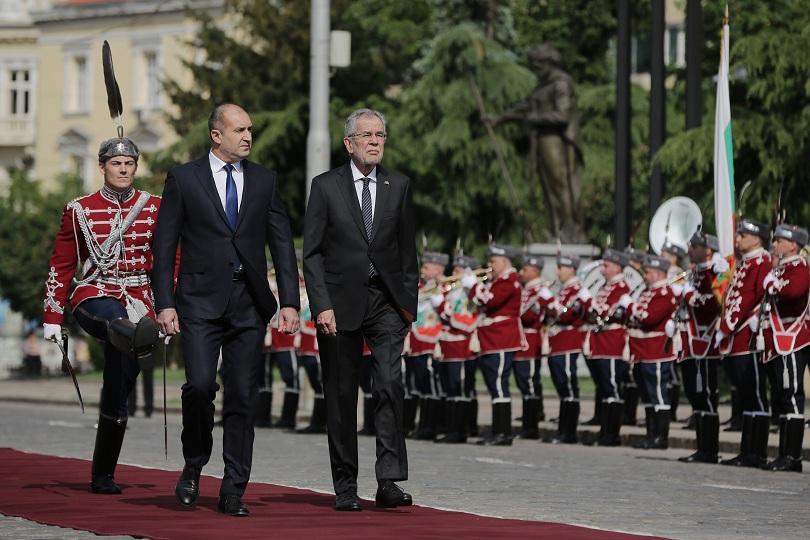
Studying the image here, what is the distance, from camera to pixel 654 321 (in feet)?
65.7

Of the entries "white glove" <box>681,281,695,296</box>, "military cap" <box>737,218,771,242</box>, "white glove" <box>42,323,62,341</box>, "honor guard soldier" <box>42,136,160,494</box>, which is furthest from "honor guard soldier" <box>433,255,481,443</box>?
"white glove" <box>42,323,62,341</box>

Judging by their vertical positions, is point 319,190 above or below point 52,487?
above

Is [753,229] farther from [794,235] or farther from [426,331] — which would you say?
[426,331]

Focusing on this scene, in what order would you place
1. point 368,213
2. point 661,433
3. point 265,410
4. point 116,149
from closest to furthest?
point 368,213, point 116,149, point 661,433, point 265,410

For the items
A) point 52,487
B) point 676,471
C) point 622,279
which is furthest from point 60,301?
point 622,279

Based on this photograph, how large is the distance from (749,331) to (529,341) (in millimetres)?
4675

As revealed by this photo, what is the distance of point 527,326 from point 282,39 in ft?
93.9

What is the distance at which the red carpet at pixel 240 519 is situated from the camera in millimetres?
10172

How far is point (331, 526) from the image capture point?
10469 millimetres

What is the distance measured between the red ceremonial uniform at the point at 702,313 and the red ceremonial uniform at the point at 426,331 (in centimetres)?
392

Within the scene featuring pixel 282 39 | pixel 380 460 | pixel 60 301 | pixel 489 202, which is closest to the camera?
pixel 380 460

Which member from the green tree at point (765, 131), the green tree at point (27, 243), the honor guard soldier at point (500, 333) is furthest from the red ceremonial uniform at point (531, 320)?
the green tree at point (27, 243)

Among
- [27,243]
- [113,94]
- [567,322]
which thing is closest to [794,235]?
[567,322]

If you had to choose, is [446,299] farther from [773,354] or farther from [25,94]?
[25,94]
